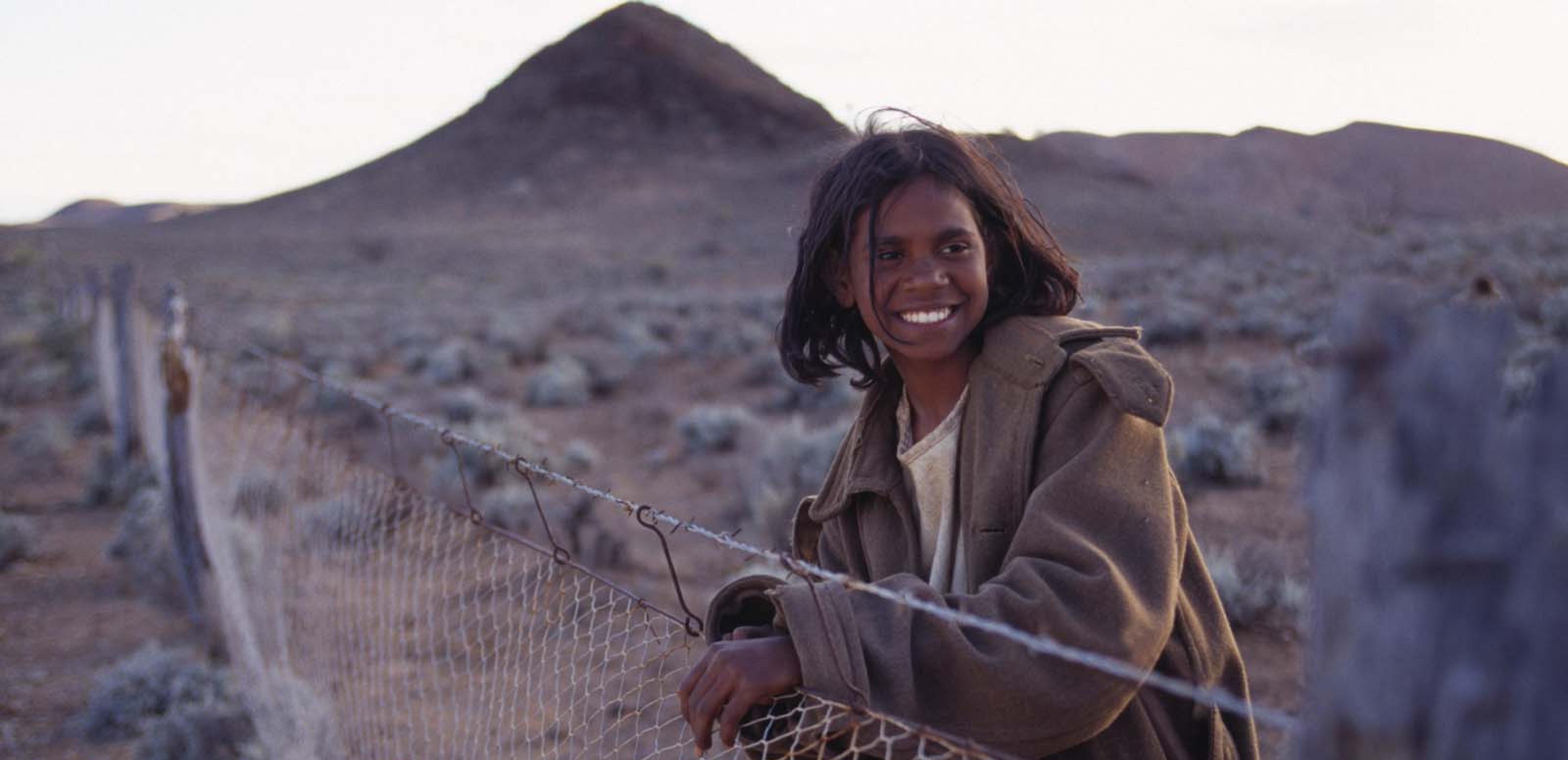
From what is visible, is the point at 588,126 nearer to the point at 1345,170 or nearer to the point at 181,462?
the point at 1345,170

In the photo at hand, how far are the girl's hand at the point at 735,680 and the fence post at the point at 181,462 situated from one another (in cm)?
468

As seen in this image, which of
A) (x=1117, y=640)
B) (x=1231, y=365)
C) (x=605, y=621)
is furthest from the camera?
(x=1231, y=365)

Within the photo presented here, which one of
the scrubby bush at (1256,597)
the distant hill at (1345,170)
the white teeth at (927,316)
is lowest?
the scrubby bush at (1256,597)

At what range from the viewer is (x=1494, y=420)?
789mm

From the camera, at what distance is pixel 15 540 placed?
8406 millimetres

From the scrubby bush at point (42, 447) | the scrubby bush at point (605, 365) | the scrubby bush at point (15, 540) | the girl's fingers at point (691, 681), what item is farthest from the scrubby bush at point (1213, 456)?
the scrubby bush at point (42, 447)

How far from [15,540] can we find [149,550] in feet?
5.65

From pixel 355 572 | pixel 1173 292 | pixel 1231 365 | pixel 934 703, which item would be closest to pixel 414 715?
pixel 355 572

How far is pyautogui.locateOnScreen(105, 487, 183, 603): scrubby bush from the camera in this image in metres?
7.24

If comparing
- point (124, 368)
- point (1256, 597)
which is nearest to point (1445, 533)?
point (1256, 597)

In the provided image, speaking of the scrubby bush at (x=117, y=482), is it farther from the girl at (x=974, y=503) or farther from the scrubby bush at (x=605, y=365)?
the girl at (x=974, y=503)

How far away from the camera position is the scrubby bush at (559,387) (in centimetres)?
1353

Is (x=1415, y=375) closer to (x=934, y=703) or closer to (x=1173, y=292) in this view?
(x=934, y=703)

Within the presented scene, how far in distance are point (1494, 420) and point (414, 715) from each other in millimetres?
5056
